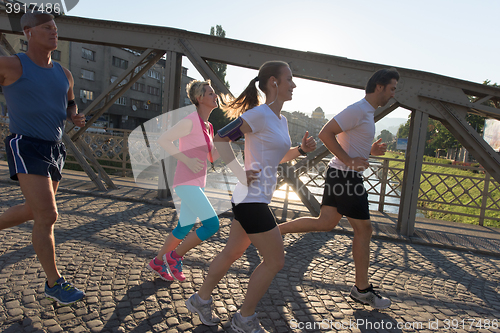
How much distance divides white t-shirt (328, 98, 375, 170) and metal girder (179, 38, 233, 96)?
365cm

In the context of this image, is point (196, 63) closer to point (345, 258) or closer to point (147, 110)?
point (345, 258)

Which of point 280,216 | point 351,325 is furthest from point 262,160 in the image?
point 280,216

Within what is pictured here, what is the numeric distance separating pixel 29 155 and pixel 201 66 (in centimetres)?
441

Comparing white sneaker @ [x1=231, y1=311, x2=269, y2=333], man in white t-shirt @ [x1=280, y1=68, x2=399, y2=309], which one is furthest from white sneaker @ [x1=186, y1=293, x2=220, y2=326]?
man in white t-shirt @ [x1=280, y1=68, x2=399, y2=309]

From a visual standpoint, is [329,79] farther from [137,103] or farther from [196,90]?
[137,103]

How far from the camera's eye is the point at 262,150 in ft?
7.30

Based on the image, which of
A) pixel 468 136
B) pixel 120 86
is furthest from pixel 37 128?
pixel 468 136

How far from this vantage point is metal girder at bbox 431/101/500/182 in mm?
5504

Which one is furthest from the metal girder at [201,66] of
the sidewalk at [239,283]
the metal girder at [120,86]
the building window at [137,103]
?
the building window at [137,103]

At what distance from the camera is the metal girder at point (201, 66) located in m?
6.32

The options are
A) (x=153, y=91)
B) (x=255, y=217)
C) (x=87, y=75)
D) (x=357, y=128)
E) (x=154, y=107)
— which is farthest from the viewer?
(x=153, y=91)

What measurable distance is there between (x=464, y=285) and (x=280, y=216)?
320 centimetres

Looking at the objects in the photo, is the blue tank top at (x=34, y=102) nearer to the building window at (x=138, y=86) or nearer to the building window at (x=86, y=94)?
the building window at (x=86, y=94)

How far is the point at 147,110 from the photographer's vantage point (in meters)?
59.6
